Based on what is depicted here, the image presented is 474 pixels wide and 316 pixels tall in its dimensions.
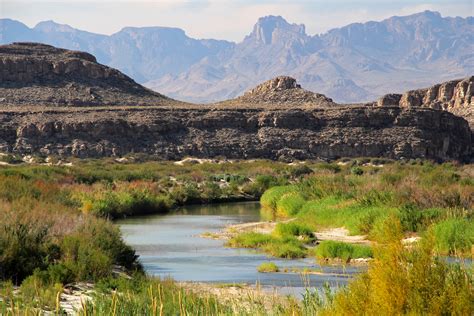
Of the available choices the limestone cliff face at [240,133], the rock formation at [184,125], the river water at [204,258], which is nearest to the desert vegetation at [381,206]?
the river water at [204,258]

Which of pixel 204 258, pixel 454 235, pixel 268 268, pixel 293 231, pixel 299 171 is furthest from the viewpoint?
pixel 299 171

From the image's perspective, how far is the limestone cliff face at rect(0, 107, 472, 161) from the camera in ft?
249

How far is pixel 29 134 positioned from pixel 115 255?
5832cm

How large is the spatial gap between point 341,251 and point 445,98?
287 feet

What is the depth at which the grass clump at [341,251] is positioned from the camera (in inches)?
897

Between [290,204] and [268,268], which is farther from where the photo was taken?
[290,204]

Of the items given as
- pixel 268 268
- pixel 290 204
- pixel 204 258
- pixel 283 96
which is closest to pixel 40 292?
pixel 268 268

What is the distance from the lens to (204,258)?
79.4ft

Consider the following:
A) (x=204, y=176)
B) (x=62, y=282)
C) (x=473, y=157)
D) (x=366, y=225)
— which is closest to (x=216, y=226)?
(x=366, y=225)

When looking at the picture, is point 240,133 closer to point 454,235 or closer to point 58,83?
point 58,83

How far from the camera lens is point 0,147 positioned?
238 ft

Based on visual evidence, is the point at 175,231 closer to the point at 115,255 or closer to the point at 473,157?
the point at 115,255

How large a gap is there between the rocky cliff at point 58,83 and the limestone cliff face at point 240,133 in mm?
7688

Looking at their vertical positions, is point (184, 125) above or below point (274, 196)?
above
